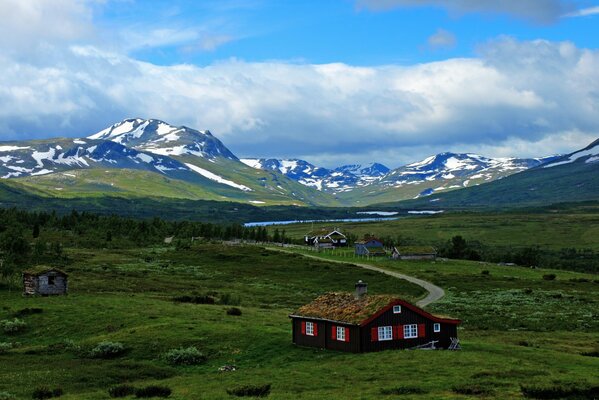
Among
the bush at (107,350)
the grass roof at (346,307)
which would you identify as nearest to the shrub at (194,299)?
the bush at (107,350)

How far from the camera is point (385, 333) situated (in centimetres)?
5606

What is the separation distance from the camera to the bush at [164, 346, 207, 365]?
179 feet

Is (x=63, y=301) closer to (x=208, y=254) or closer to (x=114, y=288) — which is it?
(x=114, y=288)

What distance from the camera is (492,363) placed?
48.1 m

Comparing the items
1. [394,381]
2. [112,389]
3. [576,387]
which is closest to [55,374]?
[112,389]

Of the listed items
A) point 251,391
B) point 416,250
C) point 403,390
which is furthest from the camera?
point 416,250

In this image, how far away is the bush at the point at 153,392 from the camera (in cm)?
4125

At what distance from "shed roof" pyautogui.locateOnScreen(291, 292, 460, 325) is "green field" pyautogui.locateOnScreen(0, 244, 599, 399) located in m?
2.93

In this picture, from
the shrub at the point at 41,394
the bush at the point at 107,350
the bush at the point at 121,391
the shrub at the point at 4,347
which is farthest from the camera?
the shrub at the point at 4,347

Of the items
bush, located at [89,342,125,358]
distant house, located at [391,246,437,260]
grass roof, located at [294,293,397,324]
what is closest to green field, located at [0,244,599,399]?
bush, located at [89,342,125,358]

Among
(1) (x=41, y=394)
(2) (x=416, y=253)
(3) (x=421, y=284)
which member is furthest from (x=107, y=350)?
(2) (x=416, y=253)

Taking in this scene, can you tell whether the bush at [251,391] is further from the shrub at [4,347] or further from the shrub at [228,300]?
the shrub at [228,300]

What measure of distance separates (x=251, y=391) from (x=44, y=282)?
57941 mm

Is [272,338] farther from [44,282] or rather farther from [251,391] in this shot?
[44,282]
